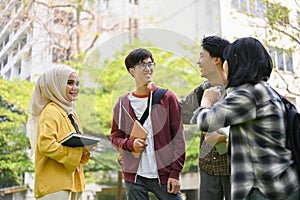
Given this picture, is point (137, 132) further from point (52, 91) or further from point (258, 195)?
point (258, 195)

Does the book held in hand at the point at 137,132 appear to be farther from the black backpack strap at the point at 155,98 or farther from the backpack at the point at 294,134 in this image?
the backpack at the point at 294,134

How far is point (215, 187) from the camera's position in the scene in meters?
1.80

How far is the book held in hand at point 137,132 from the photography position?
1.76 metres

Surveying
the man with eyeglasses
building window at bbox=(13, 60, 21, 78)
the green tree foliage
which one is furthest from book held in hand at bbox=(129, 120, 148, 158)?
building window at bbox=(13, 60, 21, 78)

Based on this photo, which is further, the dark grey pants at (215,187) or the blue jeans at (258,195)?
the dark grey pants at (215,187)

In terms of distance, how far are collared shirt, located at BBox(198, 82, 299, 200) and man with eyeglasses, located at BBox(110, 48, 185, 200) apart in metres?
0.51

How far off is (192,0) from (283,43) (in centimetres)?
187

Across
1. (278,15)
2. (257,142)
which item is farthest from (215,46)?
(278,15)

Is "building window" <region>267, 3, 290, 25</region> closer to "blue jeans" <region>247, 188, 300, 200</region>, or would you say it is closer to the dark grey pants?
the dark grey pants

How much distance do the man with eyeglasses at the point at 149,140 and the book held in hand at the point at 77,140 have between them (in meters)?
0.15

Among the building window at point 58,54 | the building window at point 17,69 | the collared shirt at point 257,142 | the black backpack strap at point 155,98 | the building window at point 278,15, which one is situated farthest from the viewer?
the building window at point 58,54

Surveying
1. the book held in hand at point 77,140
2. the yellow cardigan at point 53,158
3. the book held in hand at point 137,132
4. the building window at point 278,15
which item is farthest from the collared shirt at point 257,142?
the building window at point 278,15

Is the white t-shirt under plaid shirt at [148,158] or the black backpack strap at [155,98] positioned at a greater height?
the black backpack strap at [155,98]

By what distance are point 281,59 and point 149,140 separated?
176 inches
